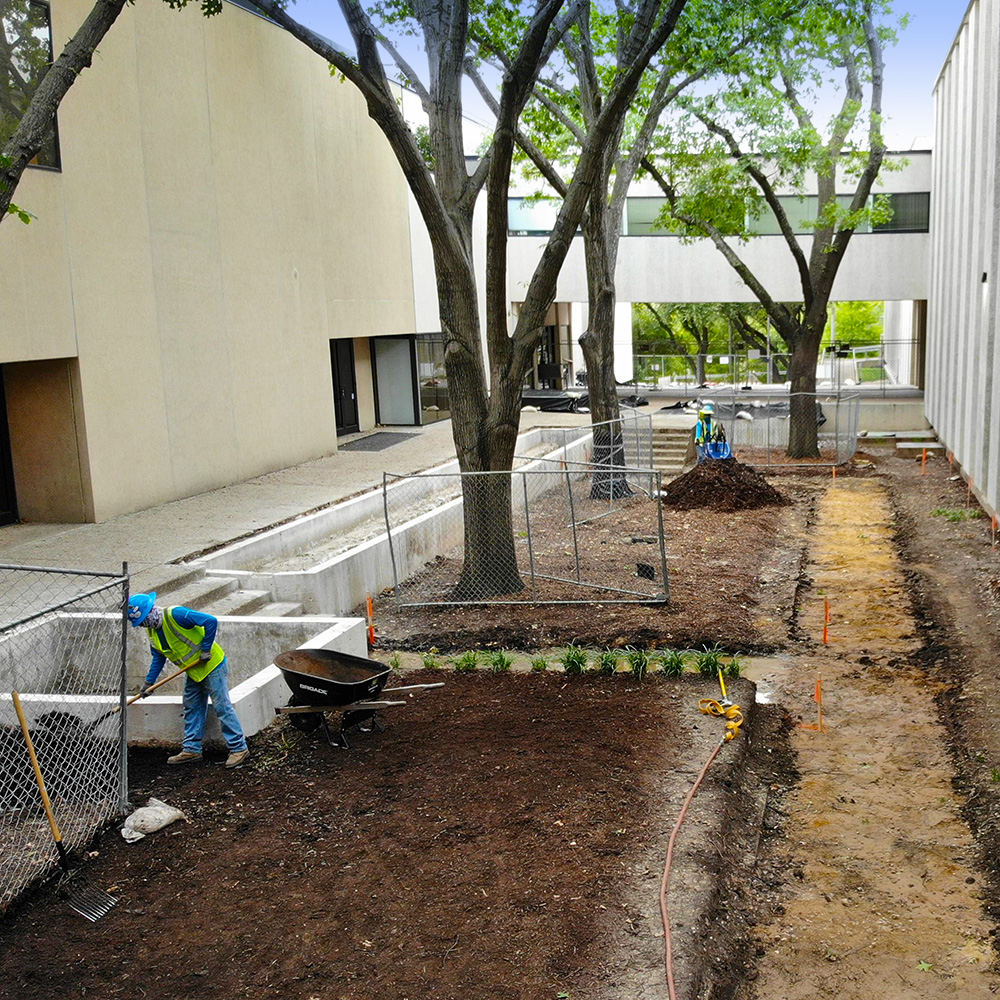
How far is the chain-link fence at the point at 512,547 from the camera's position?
13383 millimetres

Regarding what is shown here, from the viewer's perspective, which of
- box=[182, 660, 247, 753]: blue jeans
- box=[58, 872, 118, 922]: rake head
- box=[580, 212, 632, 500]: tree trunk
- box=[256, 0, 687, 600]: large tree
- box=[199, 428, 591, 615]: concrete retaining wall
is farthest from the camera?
box=[580, 212, 632, 500]: tree trunk

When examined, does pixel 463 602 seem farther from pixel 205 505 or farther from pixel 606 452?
pixel 606 452

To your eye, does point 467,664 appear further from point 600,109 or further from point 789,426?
point 789,426

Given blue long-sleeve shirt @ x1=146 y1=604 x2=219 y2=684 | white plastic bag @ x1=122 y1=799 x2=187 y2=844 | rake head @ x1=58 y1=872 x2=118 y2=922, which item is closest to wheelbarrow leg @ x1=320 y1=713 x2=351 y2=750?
blue long-sleeve shirt @ x1=146 y1=604 x2=219 y2=684

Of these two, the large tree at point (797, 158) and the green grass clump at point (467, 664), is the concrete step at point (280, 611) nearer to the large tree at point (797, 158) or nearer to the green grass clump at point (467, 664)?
the green grass clump at point (467, 664)

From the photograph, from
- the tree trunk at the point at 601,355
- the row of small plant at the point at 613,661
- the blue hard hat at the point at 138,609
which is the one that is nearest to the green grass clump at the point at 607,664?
the row of small plant at the point at 613,661

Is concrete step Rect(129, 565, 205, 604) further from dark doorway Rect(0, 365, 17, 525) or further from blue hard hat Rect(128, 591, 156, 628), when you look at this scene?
dark doorway Rect(0, 365, 17, 525)

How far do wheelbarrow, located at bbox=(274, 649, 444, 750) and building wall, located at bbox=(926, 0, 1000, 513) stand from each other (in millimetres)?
11144

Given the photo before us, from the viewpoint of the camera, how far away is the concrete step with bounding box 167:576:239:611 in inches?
459

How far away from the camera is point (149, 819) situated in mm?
7445

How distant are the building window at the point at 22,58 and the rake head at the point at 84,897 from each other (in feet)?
32.4

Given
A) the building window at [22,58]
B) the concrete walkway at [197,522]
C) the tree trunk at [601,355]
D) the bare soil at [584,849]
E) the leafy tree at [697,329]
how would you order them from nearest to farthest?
the bare soil at [584,849] < the concrete walkway at [197,522] < the building window at [22,58] < the tree trunk at [601,355] < the leafy tree at [697,329]

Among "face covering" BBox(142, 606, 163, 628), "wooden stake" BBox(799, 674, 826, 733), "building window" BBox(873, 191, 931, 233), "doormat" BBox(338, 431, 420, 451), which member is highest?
"building window" BBox(873, 191, 931, 233)

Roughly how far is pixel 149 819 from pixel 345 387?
67.2 feet
